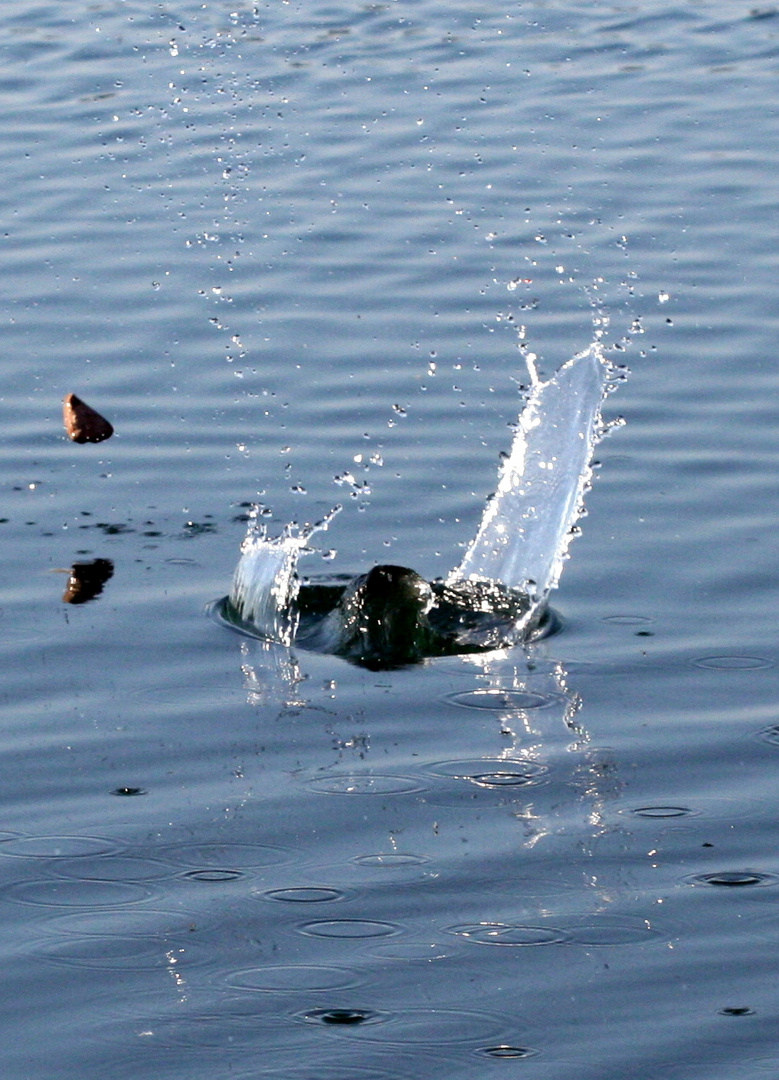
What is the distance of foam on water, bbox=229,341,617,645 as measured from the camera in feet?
24.4

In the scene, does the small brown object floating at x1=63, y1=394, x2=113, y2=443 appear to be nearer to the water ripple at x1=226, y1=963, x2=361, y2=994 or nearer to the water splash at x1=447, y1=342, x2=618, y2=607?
the water splash at x1=447, y1=342, x2=618, y2=607

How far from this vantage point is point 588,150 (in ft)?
47.1

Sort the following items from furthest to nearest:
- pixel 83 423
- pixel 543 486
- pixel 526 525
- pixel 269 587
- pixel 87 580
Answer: pixel 83 423 < pixel 543 486 < pixel 526 525 < pixel 87 580 < pixel 269 587

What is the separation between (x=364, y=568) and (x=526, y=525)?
0.67 m

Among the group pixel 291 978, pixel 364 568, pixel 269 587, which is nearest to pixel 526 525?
pixel 364 568

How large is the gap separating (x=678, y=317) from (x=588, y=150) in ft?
13.1

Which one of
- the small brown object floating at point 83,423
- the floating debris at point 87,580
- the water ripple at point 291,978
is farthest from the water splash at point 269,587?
the water ripple at point 291,978

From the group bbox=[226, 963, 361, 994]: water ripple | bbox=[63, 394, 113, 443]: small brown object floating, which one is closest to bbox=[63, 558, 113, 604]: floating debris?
bbox=[63, 394, 113, 443]: small brown object floating

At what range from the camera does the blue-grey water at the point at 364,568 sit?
Result: 15.9ft

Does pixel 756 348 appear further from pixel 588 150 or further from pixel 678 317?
pixel 588 150

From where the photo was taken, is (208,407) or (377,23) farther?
(377,23)

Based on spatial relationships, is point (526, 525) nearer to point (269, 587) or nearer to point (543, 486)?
point (543, 486)

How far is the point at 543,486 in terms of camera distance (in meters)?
8.30

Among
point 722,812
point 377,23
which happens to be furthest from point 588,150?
point 722,812
